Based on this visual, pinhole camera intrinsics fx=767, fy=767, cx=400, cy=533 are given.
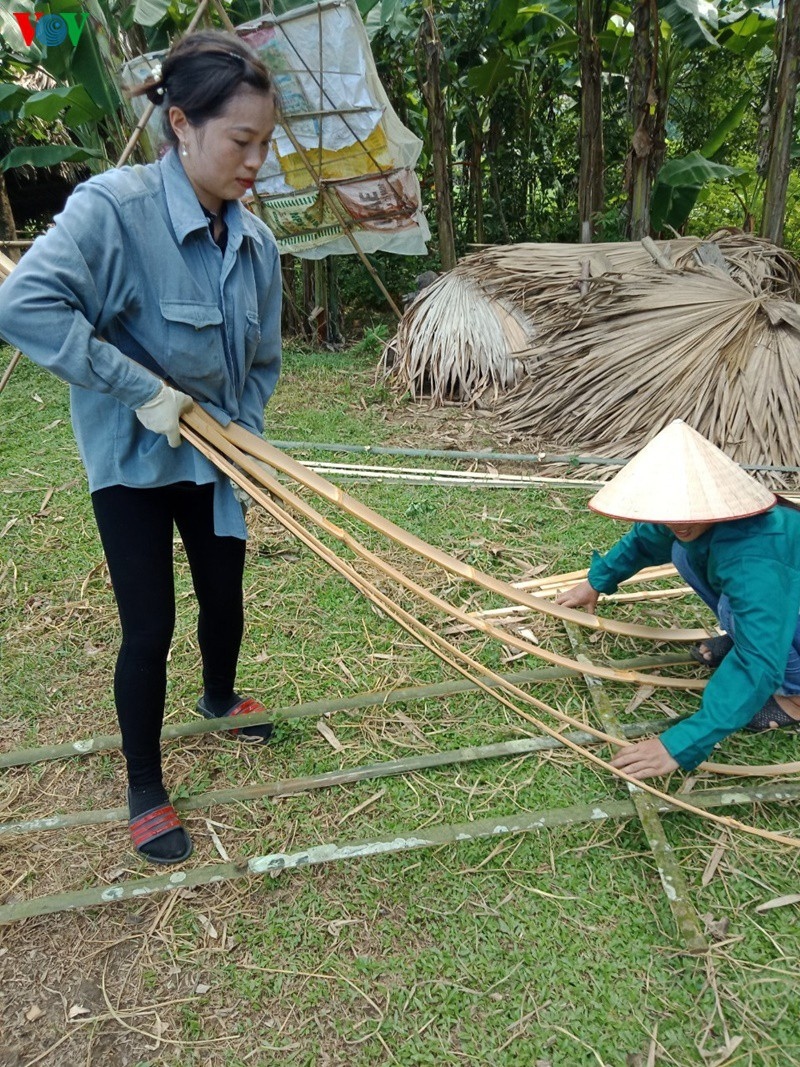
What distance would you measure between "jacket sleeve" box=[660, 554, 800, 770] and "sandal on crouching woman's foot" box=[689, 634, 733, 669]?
1.79ft

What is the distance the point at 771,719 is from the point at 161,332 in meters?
1.93

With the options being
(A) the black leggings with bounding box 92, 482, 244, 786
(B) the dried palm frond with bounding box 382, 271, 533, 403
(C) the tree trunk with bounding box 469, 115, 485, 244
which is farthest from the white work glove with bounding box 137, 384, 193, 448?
(C) the tree trunk with bounding box 469, 115, 485, 244

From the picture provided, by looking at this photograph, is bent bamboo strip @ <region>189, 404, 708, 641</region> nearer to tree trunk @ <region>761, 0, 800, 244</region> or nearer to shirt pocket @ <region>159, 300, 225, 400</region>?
shirt pocket @ <region>159, 300, 225, 400</region>

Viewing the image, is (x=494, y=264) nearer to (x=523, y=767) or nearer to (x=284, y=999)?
(x=523, y=767)

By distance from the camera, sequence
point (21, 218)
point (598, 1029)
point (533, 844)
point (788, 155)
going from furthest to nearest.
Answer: point (21, 218), point (788, 155), point (533, 844), point (598, 1029)

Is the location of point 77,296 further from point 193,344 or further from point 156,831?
point 156,831

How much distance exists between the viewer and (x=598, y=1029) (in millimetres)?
1510

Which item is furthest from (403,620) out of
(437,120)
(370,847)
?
(437,120)

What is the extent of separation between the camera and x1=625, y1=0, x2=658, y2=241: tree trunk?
Answer: 508 cm

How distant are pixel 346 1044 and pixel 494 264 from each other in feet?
15.5

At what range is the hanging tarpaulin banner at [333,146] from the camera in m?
4.85

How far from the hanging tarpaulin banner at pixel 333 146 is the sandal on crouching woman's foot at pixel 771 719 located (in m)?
4.39

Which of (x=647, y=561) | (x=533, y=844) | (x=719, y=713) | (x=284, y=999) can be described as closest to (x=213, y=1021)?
(x=284, y=999)

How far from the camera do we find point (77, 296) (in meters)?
1.43
